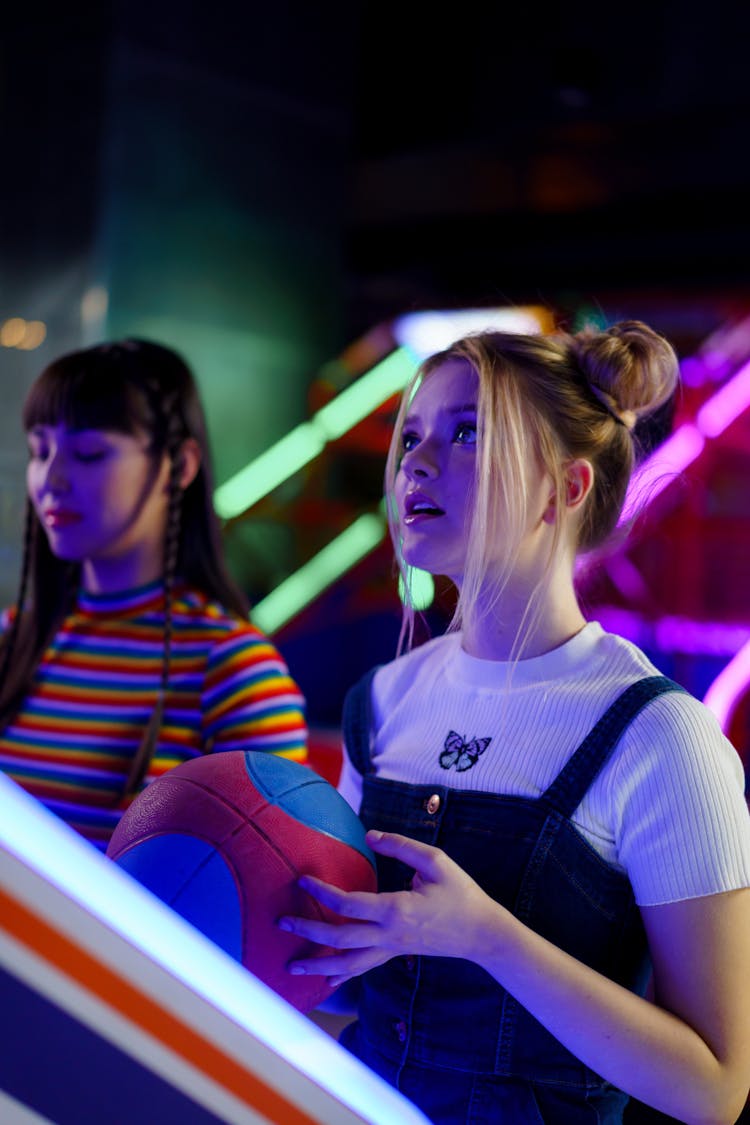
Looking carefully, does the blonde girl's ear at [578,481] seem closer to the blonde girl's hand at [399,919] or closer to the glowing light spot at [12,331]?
the blonde girl's hand at [399,919]

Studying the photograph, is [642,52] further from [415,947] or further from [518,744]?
[415,947]

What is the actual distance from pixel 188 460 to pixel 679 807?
1.33 m

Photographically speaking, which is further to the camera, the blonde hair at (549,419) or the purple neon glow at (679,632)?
the purple neon glow at (679,632)

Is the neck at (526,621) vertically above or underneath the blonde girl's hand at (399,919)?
above

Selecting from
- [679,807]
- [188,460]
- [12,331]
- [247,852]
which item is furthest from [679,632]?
[247,852]

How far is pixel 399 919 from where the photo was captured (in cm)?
102

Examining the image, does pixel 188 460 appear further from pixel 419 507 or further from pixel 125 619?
pixel 419 507

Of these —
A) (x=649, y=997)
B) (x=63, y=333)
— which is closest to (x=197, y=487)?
(x=649, y=997)

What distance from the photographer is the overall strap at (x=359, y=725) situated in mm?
1548

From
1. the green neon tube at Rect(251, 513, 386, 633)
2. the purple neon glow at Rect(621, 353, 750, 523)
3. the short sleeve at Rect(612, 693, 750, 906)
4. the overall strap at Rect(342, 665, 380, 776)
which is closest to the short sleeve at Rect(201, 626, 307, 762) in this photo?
the overall strap at Rect(342, 665, 380, 776)

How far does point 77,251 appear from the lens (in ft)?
15.5

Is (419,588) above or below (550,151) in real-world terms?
below

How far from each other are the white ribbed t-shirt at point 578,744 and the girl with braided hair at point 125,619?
57cm

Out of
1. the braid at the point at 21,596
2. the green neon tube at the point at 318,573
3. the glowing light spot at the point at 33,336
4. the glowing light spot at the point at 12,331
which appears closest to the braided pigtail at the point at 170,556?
the braid at the point at 21,596
